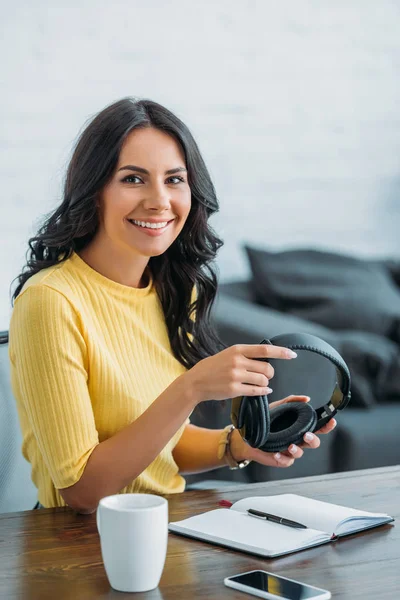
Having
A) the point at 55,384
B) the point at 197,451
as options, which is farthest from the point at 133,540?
the point at 197,451

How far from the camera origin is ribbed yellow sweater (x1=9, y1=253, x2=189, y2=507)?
138 cm

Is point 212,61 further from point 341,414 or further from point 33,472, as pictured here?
point 33,472

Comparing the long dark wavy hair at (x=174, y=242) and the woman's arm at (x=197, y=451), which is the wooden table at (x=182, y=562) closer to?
the woman's arm at (x=197, y=451)

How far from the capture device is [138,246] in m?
1.57

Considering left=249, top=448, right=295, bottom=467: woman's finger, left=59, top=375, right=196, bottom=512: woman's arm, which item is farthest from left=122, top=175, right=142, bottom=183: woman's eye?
left=249, top=448, right=295, bottom=467: woman's finger

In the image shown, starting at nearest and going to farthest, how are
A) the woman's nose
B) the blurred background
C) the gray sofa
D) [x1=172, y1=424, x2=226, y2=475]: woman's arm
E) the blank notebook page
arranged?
the blank notebook page → the woman's nose → [x1=172, y1=424, x2=226, y2=475]: woman's arm → the gray sofa → the blurred background

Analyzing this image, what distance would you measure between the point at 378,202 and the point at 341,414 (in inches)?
52.2

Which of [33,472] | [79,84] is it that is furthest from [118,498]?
[79,84]

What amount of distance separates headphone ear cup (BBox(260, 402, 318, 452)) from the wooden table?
4.7 inches

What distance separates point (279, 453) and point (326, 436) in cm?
129

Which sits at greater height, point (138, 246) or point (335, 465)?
point (138, 246)

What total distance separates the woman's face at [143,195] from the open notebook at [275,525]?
518 millimetres

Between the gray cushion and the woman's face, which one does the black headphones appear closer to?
the woman's face

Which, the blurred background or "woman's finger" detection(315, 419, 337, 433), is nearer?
"woman's finger" detection(315, 419, 337, 433)
